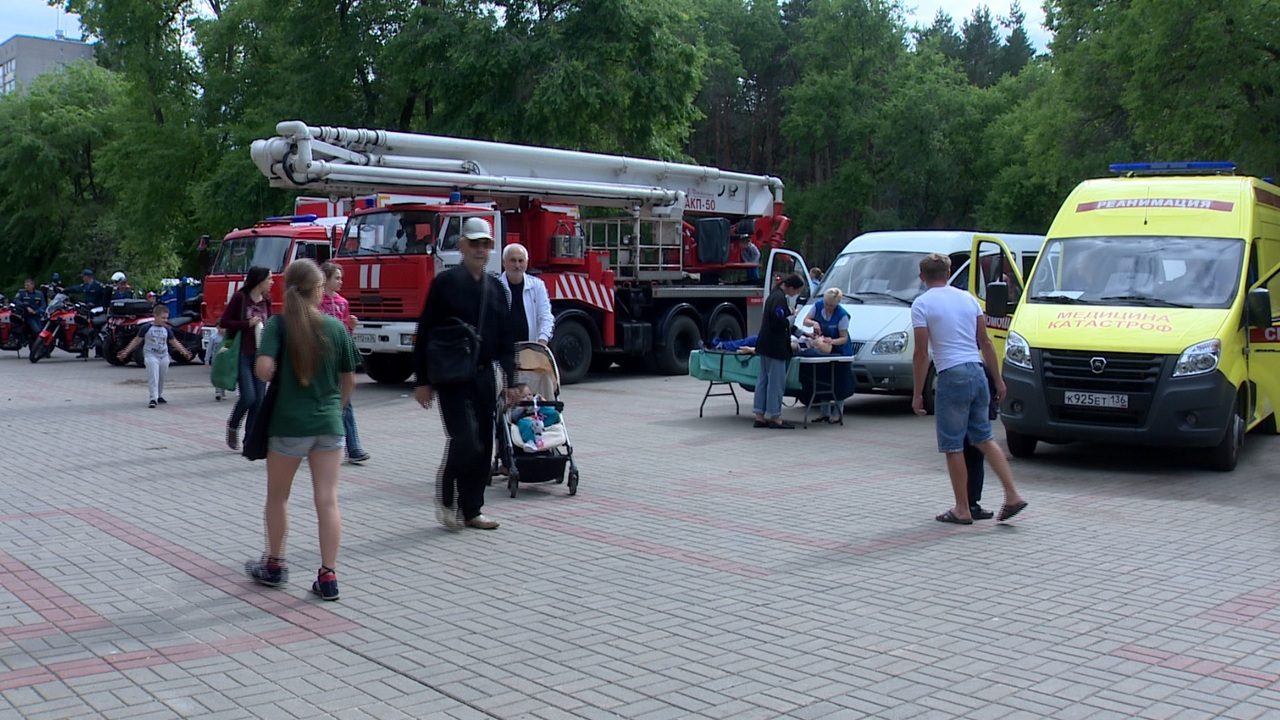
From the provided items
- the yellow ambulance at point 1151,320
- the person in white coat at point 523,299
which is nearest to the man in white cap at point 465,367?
the person in white coat at point 523,299

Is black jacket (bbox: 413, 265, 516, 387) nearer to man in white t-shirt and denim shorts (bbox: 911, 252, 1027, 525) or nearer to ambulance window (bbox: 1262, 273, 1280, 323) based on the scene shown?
man in white t-shirt and denim shorts (bbox: 911, 252, 1027, 525)

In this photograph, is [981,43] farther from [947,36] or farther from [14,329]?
[14,329]

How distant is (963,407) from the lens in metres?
8.10

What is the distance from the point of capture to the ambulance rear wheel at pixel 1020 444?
1153 cm

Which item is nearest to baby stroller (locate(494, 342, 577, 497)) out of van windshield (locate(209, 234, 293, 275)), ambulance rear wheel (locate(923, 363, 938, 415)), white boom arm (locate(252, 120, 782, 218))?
ambulance rear wheel (locate(923, 363, 938, 415))

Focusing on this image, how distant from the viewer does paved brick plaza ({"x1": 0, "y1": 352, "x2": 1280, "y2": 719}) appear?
492 cm

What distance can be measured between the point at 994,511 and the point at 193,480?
20.5 feet

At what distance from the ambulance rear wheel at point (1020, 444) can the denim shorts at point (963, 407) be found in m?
3.50

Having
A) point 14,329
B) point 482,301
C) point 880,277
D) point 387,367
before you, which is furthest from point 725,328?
point 14,329

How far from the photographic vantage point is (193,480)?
9984mm

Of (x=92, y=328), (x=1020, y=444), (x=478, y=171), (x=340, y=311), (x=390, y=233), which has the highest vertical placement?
(x=478, y=171)

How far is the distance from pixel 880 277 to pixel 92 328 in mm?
17996

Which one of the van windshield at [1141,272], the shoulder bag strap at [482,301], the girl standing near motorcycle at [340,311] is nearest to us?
the shoulder bag strap at [482,301]

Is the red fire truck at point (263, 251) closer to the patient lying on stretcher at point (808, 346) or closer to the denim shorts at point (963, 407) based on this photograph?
A: the patient lying on stretcher at point (808, 346)
